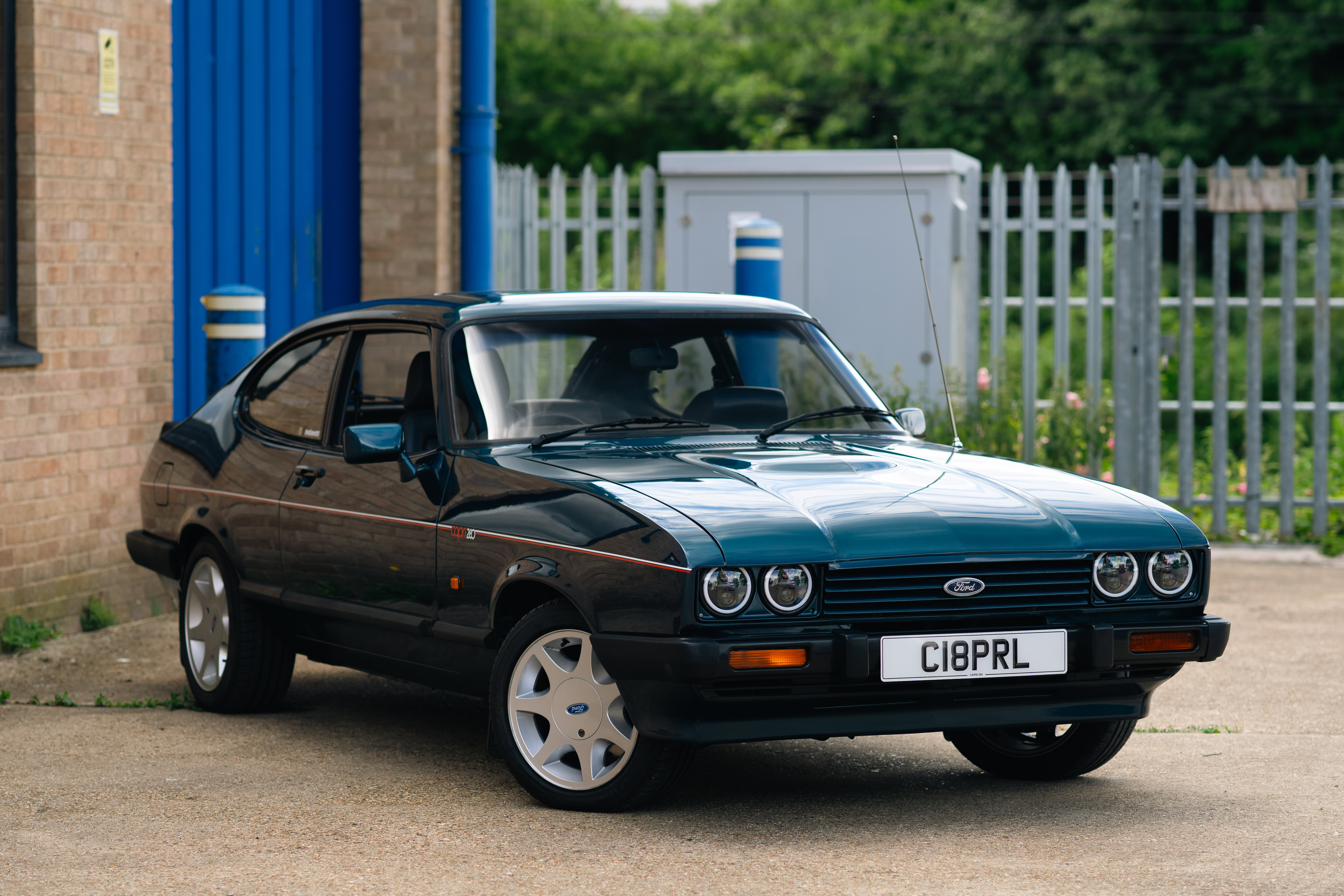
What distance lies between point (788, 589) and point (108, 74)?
5604 mm

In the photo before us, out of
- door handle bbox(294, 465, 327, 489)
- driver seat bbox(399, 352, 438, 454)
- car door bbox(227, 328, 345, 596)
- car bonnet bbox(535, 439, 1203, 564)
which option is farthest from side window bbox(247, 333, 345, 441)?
car bonnet bbox(535, 439, 1203, 564)

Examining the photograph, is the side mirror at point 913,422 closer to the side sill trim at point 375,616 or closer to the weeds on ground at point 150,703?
the side sill trim at point 375,616

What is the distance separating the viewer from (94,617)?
8.88 meters

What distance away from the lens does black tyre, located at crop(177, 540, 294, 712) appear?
6.75 meters

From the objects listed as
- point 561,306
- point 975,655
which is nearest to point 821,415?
point 561,306

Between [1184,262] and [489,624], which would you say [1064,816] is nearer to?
[489,624]

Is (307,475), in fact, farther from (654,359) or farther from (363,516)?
(654,359)

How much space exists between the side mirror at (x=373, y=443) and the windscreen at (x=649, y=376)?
24cm

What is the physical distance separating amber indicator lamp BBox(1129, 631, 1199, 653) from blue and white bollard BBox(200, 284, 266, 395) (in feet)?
17.7

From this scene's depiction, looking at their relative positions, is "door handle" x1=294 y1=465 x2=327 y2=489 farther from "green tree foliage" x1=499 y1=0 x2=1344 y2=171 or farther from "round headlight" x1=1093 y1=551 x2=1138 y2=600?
"green tree foliage" x1=499 y1=0 x2=1344 y2=171

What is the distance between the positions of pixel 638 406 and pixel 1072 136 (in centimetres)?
3026

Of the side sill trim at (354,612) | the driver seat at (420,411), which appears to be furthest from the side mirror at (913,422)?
the side sill trim at (354,612)

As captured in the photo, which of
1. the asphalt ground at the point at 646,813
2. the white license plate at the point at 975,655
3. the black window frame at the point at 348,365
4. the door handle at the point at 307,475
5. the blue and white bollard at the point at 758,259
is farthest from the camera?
the blue and white bollard at the point at 758,259

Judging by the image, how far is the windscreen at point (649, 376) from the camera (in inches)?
232
